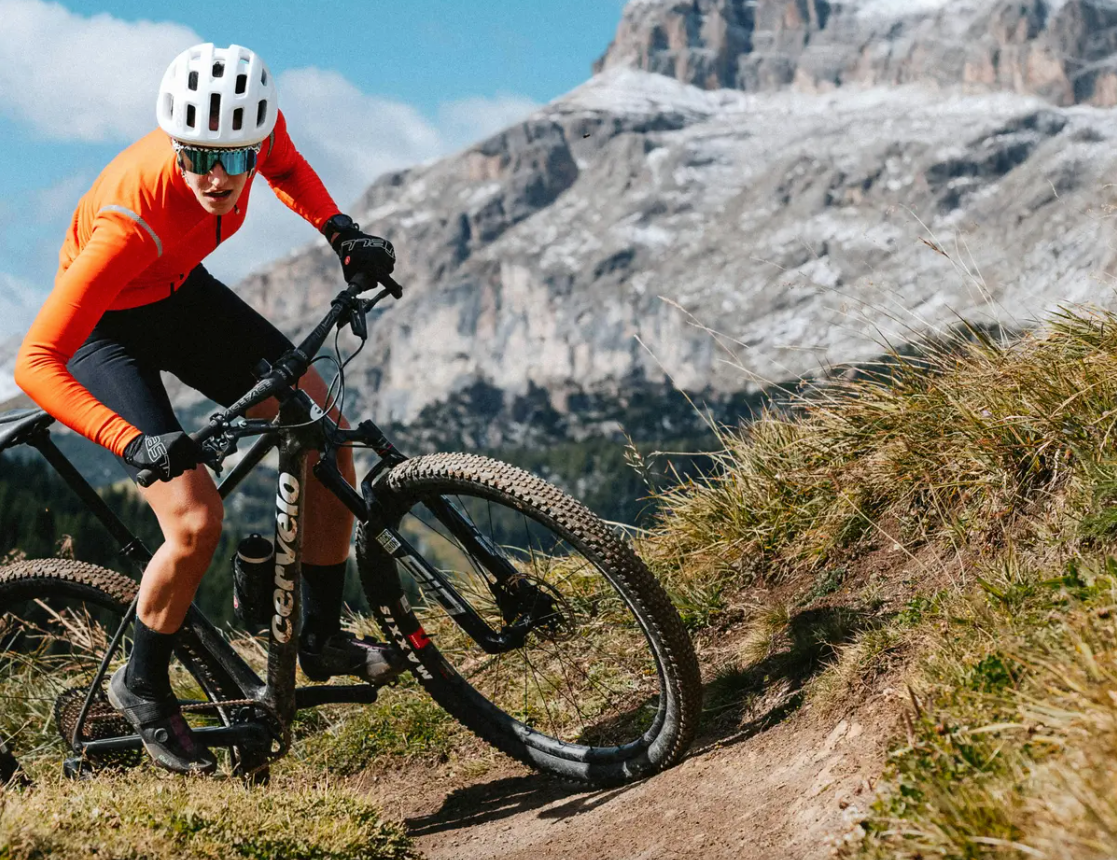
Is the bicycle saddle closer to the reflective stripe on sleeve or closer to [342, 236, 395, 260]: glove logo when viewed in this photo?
the reflective stripe on sleeve

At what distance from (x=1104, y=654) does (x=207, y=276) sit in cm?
396

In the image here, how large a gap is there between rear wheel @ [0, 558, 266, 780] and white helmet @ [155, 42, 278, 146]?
7.43 ft

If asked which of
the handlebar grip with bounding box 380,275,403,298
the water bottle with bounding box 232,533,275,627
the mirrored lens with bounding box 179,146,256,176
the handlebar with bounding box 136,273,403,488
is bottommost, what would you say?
the water bottle with bounding box 232,533,275,627

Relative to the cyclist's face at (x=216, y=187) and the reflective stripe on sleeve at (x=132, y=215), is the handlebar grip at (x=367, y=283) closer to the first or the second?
the cyclist's face at (x=216, y=187)

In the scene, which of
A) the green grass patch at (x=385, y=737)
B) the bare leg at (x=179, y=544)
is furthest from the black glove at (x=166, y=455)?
the green grass patch at (x=385, y=737)

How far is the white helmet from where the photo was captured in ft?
13.6

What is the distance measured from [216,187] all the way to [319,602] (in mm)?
1972

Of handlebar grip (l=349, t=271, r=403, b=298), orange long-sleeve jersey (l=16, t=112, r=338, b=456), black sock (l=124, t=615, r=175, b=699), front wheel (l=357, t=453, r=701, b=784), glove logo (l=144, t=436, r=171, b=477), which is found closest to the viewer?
glove logo (l=144, t=436, r=171, b=477)

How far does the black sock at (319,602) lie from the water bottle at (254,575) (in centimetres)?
23

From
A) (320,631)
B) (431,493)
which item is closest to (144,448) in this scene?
(431,493)

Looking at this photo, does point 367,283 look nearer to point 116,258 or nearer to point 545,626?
point 116,258

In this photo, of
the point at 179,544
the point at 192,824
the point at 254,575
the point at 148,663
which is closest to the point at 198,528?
the point at 179,544

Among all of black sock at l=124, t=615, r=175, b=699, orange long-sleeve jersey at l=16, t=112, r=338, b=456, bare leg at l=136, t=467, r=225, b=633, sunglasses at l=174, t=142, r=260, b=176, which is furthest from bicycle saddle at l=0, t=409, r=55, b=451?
sunglasses at l=174, t=142, r=260, b=176

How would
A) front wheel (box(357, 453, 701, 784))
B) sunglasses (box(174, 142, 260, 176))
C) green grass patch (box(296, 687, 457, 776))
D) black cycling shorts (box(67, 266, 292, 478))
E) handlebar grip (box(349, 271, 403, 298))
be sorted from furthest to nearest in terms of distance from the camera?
green grass patch (box(296, 687, 457, 776)) < handlebar grip (box(349, 271, 403, 298)) < black cycling shorts (box(67, 266, 292, 478)) < sunglasses (box(174, 142, 260, 176)) < front wheel (box(357, 453, 701, 784))
